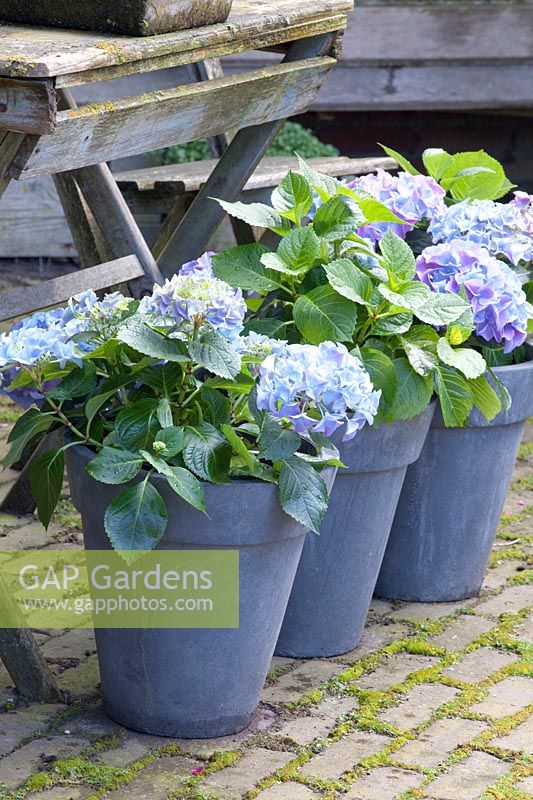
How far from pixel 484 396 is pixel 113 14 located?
1142mm

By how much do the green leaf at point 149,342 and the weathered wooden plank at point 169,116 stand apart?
43 cm

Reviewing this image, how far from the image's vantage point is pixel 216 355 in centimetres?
217

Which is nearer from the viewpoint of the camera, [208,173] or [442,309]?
[442,309]

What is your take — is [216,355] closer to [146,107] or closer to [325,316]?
[325,316]

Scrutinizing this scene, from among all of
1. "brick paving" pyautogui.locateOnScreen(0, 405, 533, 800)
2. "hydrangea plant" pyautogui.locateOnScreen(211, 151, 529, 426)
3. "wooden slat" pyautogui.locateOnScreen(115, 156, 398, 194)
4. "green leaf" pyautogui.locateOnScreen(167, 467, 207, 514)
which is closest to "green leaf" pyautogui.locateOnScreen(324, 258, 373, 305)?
"hydrangea plant" pyautogui.locateOnScreen(211, 151, 529, 426)

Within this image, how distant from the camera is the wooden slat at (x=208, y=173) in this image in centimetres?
369

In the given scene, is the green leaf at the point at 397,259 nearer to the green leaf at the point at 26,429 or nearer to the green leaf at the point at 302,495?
the green leaf at the point at 302,495

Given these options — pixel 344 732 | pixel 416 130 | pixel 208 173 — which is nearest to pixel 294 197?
pixel 344 732

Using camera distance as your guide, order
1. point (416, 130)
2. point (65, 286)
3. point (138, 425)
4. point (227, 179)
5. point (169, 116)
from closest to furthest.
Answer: point (138, 425) < point (169, 116) < point (65, 286) < point (227, 179) < point (416, 130)

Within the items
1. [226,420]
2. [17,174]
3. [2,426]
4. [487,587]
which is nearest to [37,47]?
[17,174]

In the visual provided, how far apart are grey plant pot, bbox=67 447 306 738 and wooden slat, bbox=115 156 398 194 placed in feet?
4.98

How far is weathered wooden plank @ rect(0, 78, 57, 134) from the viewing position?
2199 mm

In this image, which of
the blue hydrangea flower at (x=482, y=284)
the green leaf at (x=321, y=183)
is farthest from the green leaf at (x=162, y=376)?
the blue hydrangea flower at (x=482, y=284)

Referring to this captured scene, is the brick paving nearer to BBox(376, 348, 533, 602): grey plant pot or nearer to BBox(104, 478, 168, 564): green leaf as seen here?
BBox(376, 348, 533, 602): grey plant pot
